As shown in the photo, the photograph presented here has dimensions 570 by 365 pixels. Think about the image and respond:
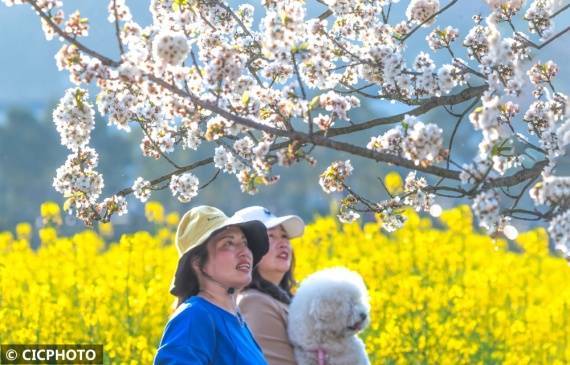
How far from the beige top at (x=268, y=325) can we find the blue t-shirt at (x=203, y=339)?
97cm

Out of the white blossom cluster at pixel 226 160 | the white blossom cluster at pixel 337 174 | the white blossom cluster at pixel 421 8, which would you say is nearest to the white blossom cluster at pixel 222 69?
the white blossom cluster at pixel 226 160

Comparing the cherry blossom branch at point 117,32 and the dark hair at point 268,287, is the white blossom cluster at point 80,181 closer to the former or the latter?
the cherry blossom branch at point 117,32

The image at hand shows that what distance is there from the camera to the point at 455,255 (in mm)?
7352

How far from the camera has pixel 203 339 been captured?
10.1 feet

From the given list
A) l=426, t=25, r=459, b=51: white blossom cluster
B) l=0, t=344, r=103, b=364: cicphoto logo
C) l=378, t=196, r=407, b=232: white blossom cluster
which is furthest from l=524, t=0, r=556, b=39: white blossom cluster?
l=0, t=344, r=103, b=364: cicphoto logo

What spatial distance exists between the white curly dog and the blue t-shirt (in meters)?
0.97

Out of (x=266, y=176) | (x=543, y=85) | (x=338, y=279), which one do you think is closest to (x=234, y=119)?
(x=266, y=176)

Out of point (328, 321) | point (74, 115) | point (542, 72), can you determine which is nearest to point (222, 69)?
point (74, 115)

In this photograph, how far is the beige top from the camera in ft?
14.0

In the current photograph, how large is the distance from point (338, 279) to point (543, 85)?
3.55 ft

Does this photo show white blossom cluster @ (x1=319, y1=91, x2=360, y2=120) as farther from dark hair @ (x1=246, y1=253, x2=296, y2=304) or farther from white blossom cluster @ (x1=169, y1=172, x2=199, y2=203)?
dark hair @ (x1=246, y1=253, x2=296, y2=304)

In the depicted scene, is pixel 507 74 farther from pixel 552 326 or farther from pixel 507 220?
pixel 552 326

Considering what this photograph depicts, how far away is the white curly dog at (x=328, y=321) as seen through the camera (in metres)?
4.24

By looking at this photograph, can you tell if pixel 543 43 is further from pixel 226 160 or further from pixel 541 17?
pixel 226 160
